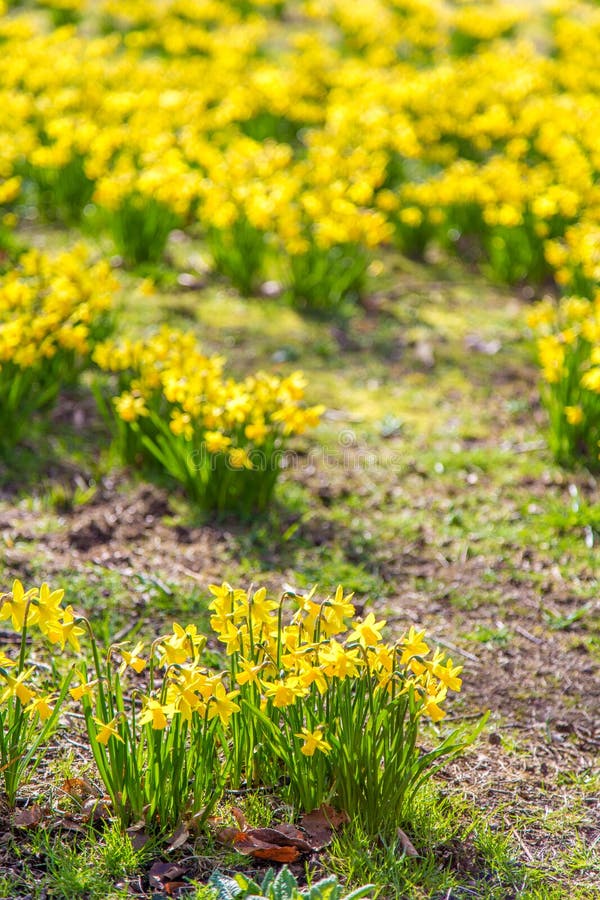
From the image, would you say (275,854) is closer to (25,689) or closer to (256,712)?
(256,712)

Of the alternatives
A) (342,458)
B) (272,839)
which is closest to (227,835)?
(272,839)

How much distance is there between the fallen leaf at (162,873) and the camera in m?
2.33

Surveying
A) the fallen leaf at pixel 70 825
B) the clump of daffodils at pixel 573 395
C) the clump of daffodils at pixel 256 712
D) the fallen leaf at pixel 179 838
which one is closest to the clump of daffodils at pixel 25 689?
the clump of daffodils at pixel 256 712

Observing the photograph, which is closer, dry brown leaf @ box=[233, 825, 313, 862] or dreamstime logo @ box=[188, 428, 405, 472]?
dry brown leaf @ box=[233, 825, 313, 862]

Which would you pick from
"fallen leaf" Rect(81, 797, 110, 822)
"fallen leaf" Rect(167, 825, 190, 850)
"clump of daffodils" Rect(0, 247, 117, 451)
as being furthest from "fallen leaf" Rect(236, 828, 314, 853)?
"clump of daffodils" Rect(0, 247, 117, 451)

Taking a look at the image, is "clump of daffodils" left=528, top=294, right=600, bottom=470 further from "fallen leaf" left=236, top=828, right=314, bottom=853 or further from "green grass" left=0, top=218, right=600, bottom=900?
"fallen leaf" left=236, top=828, right=314, bottom=853

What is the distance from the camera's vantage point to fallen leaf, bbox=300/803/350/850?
2.46m

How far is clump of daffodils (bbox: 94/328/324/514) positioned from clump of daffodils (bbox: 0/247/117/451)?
236mm

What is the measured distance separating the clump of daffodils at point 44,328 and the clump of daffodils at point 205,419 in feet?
0.77

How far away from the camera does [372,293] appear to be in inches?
237

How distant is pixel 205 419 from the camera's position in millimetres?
3738

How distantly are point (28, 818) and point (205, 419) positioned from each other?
5.58ft

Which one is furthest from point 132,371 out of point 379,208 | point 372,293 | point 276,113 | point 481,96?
point 481,96

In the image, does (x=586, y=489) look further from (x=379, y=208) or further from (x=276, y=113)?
(x=276, y=113)
